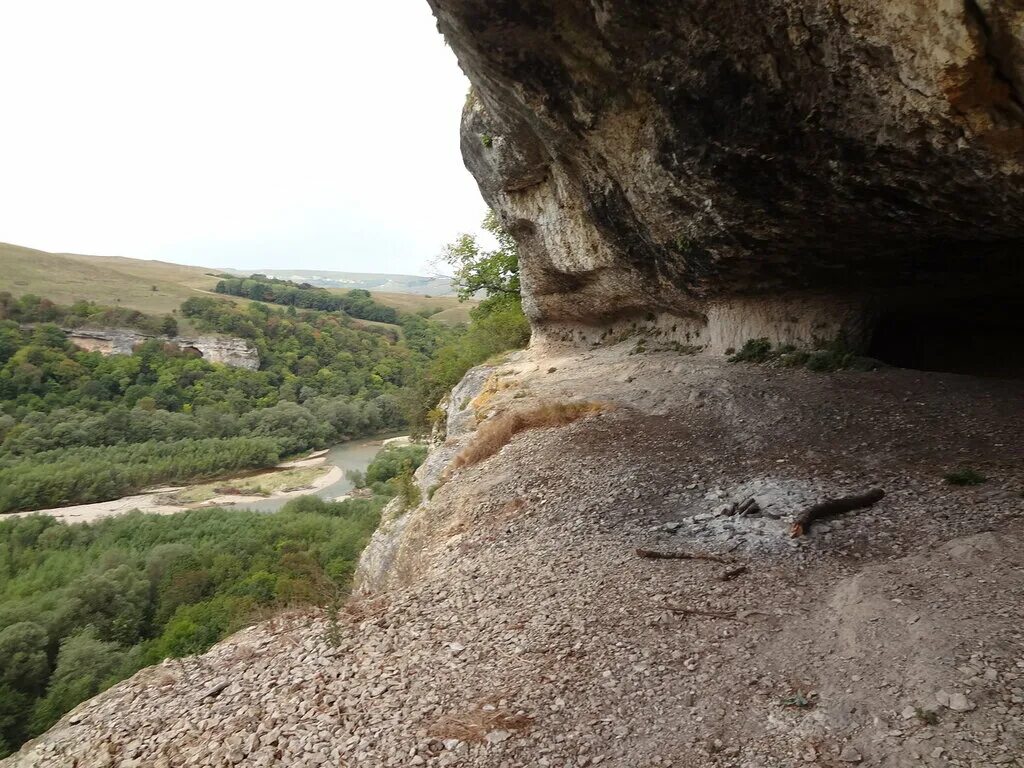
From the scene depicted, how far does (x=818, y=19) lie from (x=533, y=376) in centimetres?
1206

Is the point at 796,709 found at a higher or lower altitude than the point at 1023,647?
lower

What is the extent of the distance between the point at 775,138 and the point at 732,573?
516 centimetres

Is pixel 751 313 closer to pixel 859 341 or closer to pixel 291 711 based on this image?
pixel 859 341

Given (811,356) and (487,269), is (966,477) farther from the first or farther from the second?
(487,269)

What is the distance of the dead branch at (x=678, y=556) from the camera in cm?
605

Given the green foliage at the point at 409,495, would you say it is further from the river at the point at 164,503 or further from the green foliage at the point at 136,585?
the river at the point at 164,503

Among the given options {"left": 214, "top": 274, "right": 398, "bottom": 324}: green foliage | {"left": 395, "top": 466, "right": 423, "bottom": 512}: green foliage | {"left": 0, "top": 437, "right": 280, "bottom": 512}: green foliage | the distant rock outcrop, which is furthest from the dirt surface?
{"left": 214, "top": 274, "right": 398, "bottom": 324}: green foliage

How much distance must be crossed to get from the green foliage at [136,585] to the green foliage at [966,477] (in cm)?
720

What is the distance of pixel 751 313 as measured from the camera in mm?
13211

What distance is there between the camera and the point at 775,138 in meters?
7.13

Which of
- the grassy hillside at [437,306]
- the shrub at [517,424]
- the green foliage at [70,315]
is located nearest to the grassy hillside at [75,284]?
the green foliage at [70,315]

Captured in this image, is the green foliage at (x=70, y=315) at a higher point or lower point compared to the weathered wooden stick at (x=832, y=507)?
higher

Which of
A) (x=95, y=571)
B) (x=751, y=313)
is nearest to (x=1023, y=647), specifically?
(x=751, y=313)

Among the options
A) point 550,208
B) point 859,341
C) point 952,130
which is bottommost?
point 859,341
